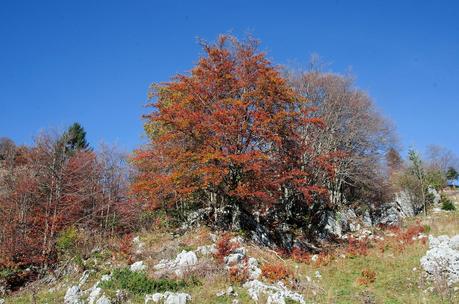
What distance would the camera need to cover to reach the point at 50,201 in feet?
59.2

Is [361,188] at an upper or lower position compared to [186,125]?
lower

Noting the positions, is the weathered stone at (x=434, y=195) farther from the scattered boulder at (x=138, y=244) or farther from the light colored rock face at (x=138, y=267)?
the light colored rock face at (x=138, y=267)

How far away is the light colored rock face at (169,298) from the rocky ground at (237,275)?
30mm

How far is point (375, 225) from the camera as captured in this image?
27547 mm

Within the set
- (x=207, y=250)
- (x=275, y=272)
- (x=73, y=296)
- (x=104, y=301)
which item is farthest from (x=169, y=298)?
(x=275, y=272)

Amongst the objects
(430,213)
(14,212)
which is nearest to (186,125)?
(14,212)

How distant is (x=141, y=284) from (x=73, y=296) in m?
2.53

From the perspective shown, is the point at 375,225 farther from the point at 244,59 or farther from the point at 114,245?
the point at 114,245

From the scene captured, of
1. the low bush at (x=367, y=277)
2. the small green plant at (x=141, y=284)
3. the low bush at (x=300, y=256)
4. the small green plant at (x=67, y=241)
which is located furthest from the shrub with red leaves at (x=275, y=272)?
the small green plant at (x=67, y=241)

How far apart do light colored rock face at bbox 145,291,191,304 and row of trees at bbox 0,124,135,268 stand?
7.97 m

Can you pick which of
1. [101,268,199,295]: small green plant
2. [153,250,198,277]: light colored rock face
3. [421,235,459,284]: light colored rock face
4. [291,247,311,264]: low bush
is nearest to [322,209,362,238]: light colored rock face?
[291,247,311,264]: low bush

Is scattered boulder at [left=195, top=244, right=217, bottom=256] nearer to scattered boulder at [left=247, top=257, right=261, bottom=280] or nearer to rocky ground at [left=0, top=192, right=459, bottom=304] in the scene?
rocky ground at [left=0, top=192, right=459, bottom=304]

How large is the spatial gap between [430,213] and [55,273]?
29.3 meters

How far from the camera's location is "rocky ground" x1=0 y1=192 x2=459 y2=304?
11744mm
